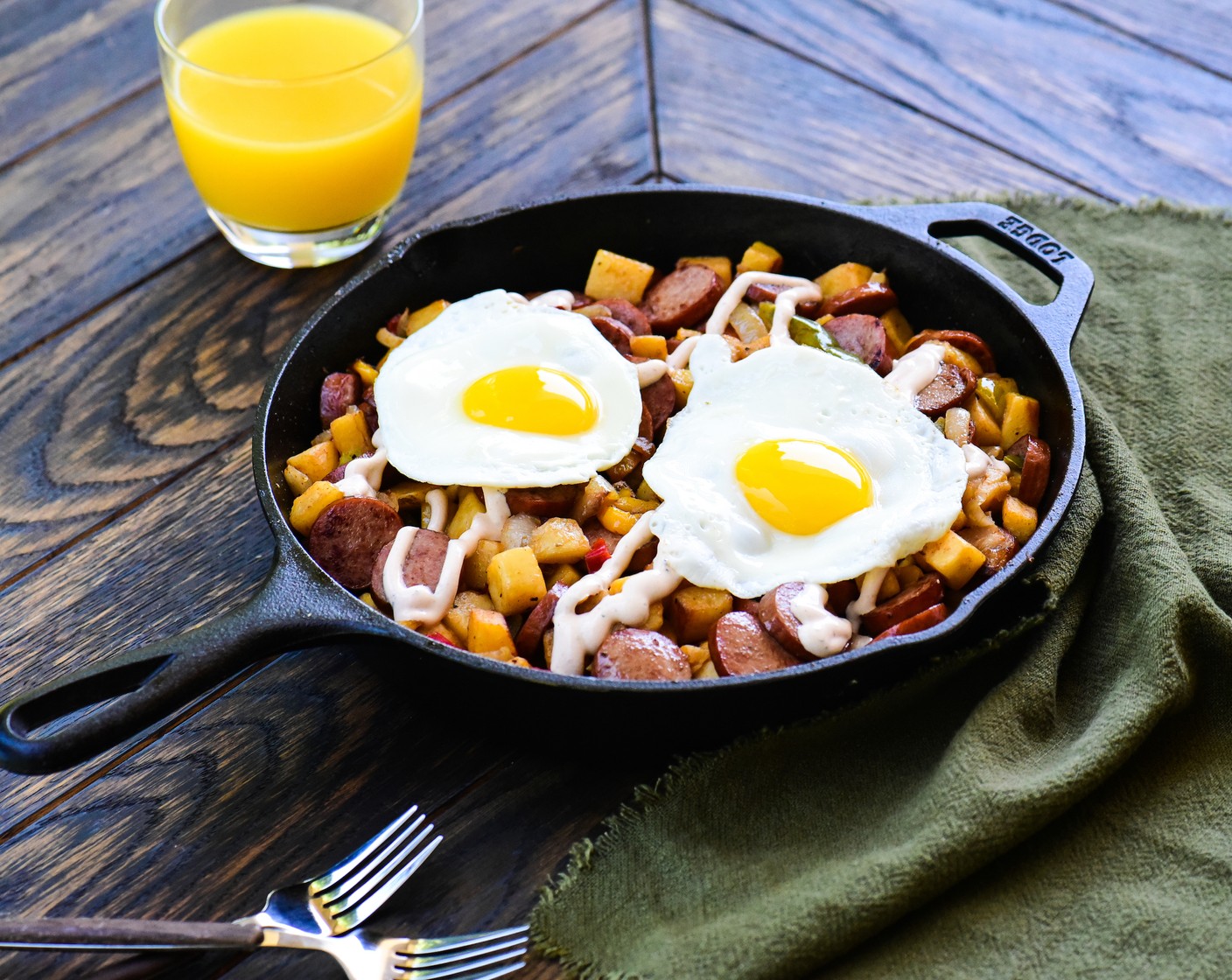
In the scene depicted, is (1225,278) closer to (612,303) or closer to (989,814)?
(612,303)

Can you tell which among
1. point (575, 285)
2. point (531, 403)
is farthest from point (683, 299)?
point (531, 403)

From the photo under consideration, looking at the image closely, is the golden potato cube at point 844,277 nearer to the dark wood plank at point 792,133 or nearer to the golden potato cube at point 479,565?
the dark wood plank at point 792,133

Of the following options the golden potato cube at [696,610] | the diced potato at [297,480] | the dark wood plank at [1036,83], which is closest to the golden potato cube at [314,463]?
the diced potato at [297,480]

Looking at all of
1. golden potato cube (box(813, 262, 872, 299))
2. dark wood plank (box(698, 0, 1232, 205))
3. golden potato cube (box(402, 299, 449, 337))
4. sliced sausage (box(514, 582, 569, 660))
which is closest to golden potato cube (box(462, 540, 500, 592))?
sliced sausage (box(514, 582, 569, 660))

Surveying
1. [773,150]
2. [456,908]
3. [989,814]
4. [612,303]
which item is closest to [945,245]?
[612,303]

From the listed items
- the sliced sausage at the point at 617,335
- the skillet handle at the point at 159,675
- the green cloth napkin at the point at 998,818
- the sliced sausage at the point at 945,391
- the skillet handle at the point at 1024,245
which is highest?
the skillet handle at the point at 159,675

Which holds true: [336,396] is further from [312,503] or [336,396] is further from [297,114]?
[297,114]
